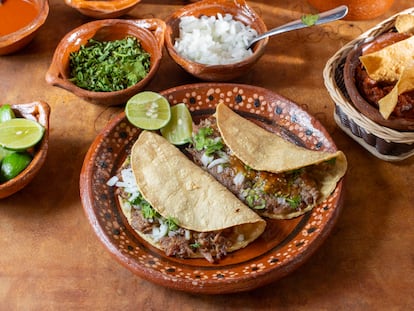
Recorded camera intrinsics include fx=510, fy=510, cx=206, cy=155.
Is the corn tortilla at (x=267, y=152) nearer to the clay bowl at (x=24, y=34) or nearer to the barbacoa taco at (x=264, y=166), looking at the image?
the barbacoa taco at (x=264, y=166)

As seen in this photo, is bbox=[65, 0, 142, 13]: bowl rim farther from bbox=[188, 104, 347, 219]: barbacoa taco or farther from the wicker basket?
the wicker basket

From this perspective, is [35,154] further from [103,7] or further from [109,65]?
[103,7]

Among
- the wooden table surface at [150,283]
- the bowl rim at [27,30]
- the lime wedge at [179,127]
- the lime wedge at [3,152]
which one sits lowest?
the wooden table surface at [150,283]

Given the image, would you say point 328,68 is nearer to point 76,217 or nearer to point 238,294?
point 238,294

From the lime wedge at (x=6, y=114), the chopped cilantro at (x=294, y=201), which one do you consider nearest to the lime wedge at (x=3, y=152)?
the lime wedge at (x=6, y=114)

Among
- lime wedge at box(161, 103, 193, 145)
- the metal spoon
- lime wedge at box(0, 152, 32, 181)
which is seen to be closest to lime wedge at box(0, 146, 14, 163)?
lime wedge at box(0, 152, 32, 181)

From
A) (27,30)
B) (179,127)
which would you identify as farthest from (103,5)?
(179,127)
